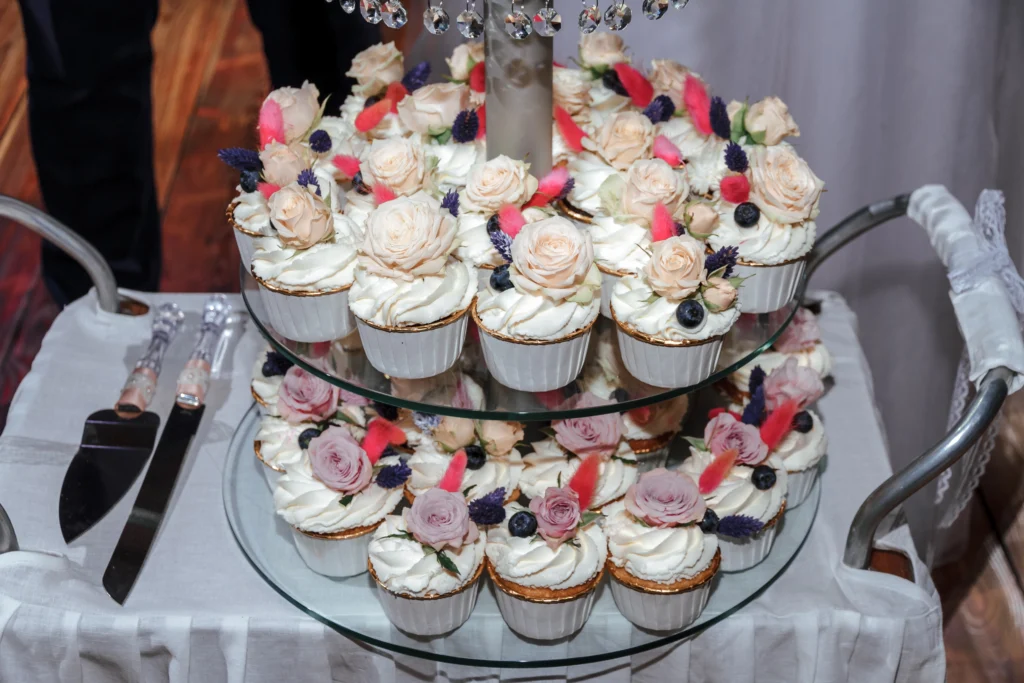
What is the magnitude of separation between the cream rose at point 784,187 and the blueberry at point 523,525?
1.54 ft

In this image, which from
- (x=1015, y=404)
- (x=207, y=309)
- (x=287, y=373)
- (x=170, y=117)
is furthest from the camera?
(x=170, y=117)

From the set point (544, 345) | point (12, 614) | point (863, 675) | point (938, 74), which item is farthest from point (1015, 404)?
point (12, 614)

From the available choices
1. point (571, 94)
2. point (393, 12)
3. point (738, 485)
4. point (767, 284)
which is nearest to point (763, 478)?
point (738, 485)

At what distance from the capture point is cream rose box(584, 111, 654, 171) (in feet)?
4.56

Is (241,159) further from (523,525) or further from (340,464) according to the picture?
(523,525)

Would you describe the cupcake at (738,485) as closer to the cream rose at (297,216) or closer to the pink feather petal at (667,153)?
the pink feather petal at (667,153)

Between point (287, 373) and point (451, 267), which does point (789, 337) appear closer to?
point (451, 267)

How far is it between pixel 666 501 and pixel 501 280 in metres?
0.32

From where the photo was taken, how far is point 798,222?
1.33 m

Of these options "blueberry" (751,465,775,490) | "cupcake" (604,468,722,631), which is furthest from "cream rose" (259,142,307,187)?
"blueberry" (751,465,775,490)

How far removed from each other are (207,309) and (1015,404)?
1719 mm

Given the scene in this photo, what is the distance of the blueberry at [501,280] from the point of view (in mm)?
1185

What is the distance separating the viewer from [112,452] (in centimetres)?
157

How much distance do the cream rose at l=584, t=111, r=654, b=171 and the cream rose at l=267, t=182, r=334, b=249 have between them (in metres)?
0.39
